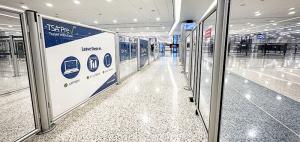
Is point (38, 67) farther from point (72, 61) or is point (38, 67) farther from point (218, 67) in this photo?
point (218, 67)

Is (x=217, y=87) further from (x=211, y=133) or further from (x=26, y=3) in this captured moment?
(x=26, y=3)

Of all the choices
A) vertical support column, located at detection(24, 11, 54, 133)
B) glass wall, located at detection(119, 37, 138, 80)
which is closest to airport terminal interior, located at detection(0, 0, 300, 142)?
vertical support column, located at detection(24, 11, 54, 133)

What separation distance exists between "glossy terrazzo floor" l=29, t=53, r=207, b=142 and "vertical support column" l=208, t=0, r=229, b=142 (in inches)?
21.8

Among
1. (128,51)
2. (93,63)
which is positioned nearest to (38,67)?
(93,63)

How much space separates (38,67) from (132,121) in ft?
5.10

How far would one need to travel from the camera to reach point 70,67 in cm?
263

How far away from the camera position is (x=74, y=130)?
217cm

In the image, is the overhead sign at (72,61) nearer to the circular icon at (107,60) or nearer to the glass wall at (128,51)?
the circular icon at (107,60)

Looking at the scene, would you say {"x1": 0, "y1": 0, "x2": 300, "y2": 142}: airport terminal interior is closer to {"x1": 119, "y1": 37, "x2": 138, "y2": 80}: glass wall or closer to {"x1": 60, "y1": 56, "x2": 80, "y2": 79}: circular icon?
{"x1": 60, "y1": 56, "x2": 80, "y2": 79}: circular icon

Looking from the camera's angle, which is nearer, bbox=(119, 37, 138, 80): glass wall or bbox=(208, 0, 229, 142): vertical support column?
bbox=(208, 0, 229, 142): vertical support column

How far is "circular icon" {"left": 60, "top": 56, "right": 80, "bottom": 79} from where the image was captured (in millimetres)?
2486

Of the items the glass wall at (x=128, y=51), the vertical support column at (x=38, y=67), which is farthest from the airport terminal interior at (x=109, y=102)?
the glass wall at (x=128, y=51)

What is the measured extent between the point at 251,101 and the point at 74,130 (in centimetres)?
340

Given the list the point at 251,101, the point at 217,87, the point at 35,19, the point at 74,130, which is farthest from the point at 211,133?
the point at 35,19
